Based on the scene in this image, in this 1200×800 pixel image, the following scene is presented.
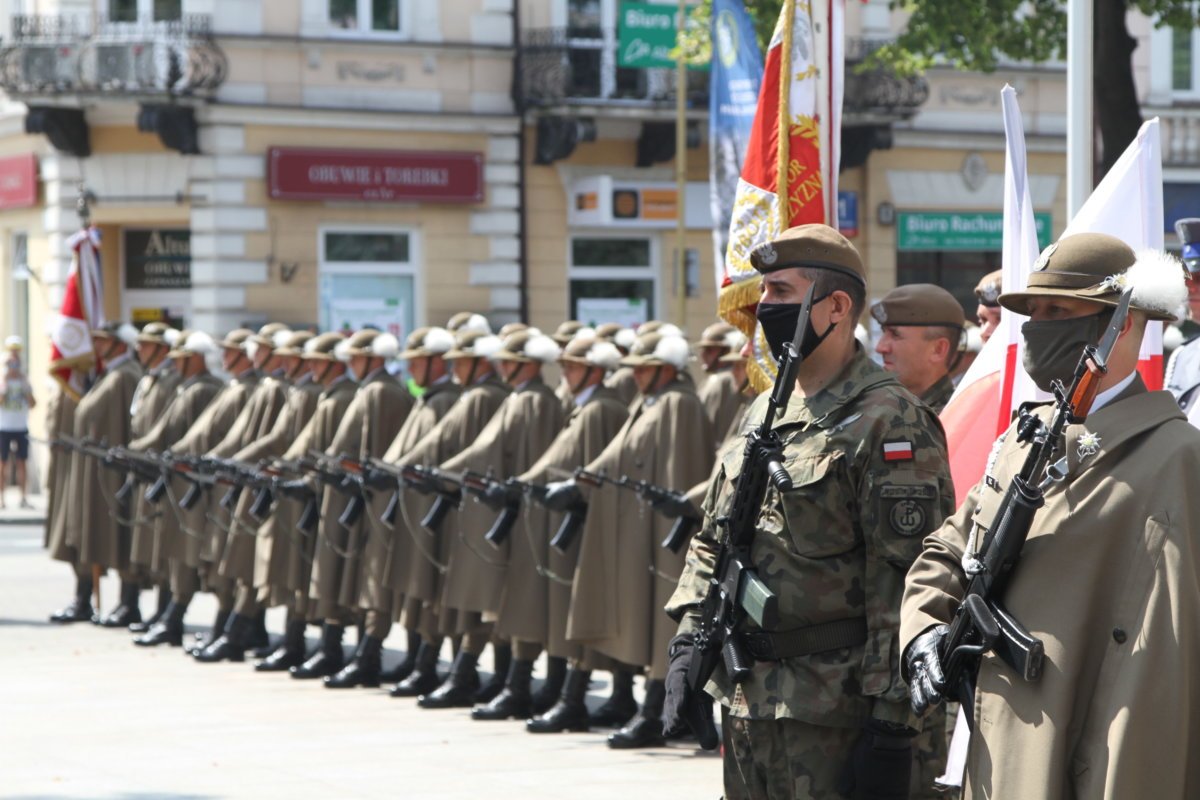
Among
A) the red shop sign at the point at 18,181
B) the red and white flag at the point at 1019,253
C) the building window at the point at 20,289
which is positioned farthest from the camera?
the building window at the point at 20,289

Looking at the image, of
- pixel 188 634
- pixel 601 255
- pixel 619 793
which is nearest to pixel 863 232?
pixel 601 255

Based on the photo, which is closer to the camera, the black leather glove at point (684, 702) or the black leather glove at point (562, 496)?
the black leather glove at point (684, 702)

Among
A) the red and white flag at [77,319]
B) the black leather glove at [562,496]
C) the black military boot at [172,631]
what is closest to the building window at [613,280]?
the red and white flag at [77,319]

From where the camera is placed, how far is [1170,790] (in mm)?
3674

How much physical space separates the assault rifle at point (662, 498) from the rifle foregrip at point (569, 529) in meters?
0.25

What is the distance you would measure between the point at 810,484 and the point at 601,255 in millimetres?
23636

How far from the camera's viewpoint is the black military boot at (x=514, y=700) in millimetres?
10938

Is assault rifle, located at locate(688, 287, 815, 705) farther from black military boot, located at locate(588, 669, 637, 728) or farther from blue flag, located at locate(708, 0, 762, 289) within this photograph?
black military boot, located at locate(588, 669, 637, 728)

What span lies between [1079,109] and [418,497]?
231 inches

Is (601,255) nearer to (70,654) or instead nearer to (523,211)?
(523,211)

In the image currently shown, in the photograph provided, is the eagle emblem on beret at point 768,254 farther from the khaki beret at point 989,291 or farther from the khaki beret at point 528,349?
the khaki beret at point 528,349

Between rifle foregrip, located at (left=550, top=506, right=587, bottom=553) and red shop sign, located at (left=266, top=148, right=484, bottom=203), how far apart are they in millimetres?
15941

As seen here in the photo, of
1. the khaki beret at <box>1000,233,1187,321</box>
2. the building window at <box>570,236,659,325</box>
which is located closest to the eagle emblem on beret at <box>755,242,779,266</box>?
the khaki beret at <box>1000,233,1187,321</box>

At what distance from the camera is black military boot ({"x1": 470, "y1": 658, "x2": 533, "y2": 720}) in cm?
1094
